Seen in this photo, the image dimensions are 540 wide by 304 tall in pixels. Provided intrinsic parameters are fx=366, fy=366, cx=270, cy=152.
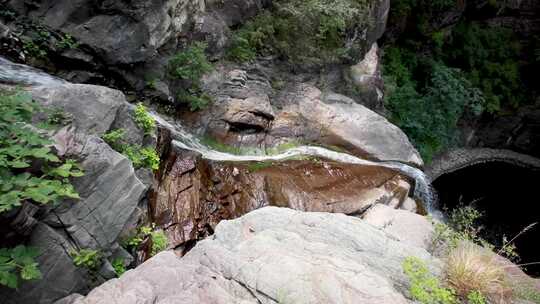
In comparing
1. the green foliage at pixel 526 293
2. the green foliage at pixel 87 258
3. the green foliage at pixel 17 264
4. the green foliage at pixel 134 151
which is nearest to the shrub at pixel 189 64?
the green foliage at pixel 134 151

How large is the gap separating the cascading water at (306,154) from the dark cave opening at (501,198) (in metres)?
2.35

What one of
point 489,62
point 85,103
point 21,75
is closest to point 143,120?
point 85,103

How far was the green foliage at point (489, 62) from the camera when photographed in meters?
14.0

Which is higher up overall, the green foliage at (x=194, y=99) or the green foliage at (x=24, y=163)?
the green foliage at (x=24, y=163)

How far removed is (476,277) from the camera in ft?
11.7

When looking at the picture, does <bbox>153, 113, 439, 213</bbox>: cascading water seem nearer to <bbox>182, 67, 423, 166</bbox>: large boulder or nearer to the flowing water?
the flowing water

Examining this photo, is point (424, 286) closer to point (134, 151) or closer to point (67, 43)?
point (134, 151)

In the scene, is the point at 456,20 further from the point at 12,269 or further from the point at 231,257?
the point at 12,269

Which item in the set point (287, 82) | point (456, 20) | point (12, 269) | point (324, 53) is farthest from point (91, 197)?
point (456, 20)

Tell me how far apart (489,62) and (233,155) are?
1214 centimetres

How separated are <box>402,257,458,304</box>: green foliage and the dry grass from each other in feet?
0.46

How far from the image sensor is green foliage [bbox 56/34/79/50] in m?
6.14

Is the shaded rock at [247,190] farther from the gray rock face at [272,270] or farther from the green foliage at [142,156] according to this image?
the gray rock face at [272,270]

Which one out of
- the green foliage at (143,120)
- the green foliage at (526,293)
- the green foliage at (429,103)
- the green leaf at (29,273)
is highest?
the green leaf at (29,273)
